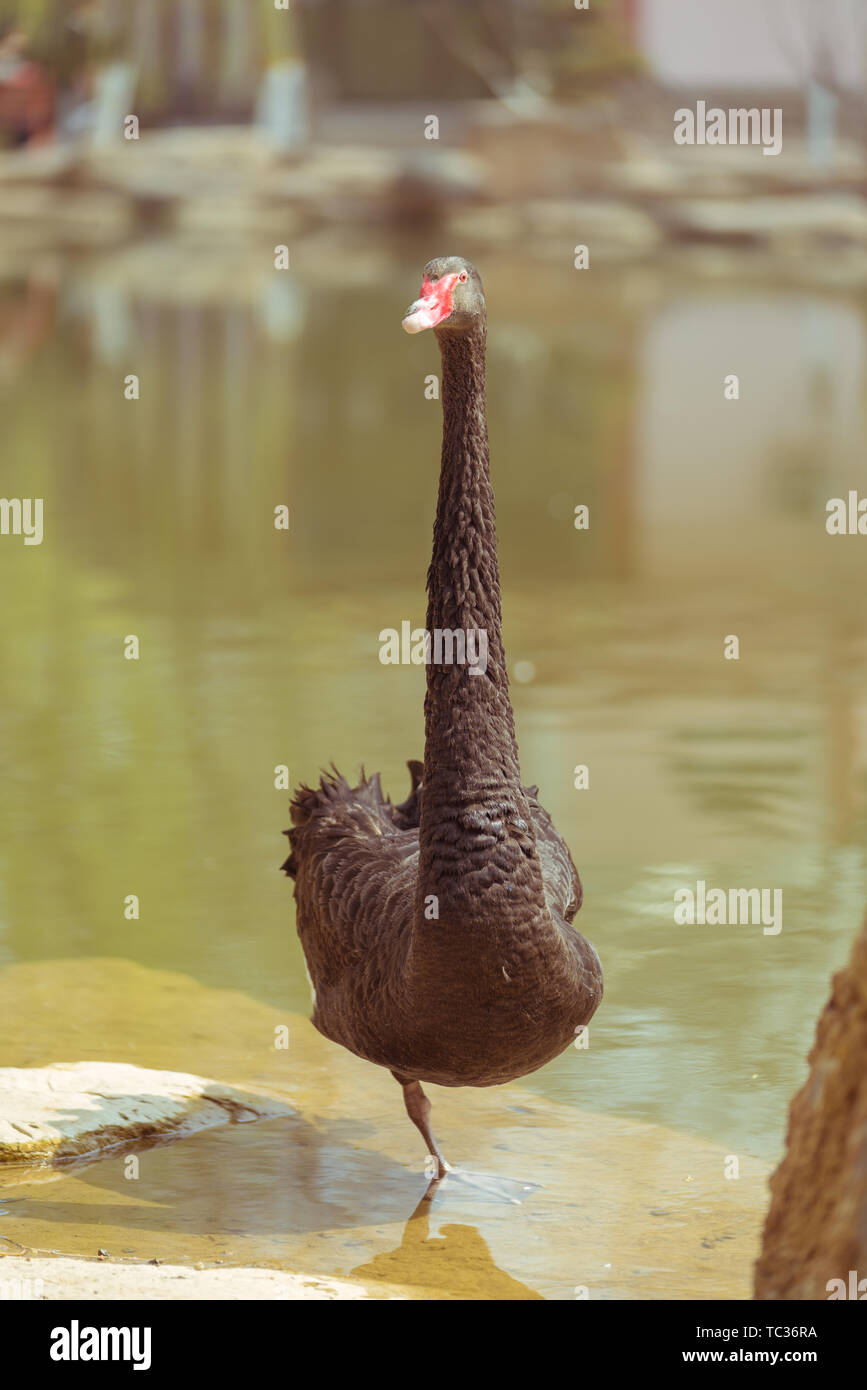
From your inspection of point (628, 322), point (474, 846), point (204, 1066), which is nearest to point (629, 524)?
point (204, 1066)

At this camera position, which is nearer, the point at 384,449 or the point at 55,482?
the point at 55,482

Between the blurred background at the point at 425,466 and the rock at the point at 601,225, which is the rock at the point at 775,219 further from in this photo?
the rock at the point at 601,225

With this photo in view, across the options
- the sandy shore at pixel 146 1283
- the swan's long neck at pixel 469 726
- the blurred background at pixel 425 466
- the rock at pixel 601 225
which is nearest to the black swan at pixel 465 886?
Answer: the swan's long neck at pixel 469 726

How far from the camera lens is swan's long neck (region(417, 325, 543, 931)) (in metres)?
3.85

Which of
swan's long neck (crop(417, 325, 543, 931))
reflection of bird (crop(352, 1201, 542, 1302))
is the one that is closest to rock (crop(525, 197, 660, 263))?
swan's long neck (crop(417, 325, 543, 931))

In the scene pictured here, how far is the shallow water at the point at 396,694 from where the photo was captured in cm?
496

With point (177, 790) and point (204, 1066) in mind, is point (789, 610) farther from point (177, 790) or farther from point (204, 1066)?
point (204, 1066)

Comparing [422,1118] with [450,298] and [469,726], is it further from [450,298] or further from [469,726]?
[450,298]

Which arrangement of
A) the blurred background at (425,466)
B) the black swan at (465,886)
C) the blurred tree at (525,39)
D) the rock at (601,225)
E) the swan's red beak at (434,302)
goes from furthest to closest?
the blurred tree at (525,39)
the rock at (601,225)
the blurred background at (425,466)
the black swan at (465,886)
the swan's red beak at (434,302)

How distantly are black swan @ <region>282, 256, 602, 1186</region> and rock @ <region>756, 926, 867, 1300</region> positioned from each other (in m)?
0.85

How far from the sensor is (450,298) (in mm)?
3801

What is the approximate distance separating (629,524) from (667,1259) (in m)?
8.54

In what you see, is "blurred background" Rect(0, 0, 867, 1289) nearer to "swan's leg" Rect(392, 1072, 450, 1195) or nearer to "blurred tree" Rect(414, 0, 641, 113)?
"blurred tree" Rect(414, 0, 641, 113)

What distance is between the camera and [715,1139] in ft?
14.8
